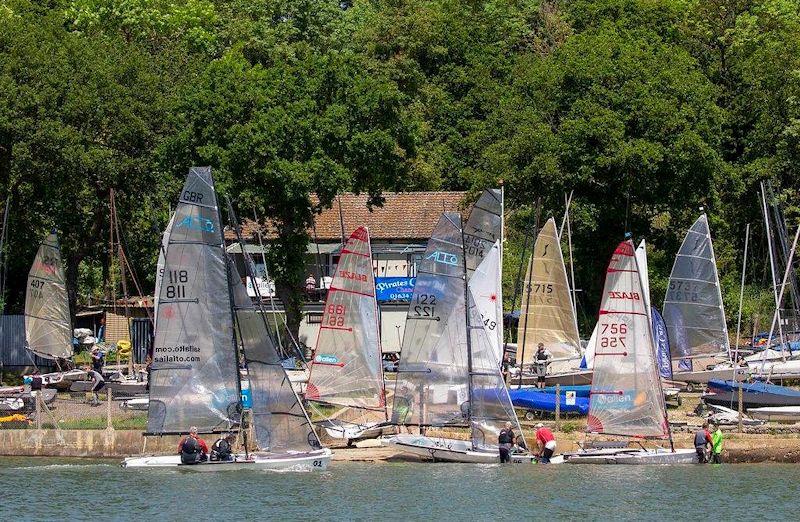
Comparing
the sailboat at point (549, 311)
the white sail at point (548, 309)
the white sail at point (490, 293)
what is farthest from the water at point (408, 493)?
the white sail at point (548, 309)

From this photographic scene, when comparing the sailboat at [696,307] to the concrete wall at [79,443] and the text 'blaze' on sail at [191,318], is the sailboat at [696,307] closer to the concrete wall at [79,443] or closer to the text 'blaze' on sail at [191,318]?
the text 'blaze' on sail at [191,318]

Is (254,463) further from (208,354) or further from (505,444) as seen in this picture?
(505,444)

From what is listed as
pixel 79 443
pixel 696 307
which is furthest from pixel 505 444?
pixel 696 307

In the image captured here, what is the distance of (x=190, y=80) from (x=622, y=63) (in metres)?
19.2

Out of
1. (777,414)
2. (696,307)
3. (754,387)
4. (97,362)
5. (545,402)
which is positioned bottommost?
(777,414)

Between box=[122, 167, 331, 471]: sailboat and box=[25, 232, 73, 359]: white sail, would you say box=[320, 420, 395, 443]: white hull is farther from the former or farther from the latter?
box=[25, 232, 73, 359]: white sail

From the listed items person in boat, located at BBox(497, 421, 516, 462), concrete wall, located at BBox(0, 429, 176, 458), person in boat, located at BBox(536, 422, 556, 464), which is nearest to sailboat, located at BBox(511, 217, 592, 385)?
person in boat, located at BBox(536, 422, 556, 464)

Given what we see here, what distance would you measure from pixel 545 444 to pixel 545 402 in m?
5.98

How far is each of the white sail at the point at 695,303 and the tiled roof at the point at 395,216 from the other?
1769cm

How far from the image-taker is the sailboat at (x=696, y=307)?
225 ft

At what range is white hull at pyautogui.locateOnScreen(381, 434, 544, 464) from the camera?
54.6m

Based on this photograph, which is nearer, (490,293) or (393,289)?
(490,293)

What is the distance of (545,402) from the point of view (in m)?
60.0

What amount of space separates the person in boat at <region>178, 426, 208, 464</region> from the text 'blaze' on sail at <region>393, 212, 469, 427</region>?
23.2 feet
